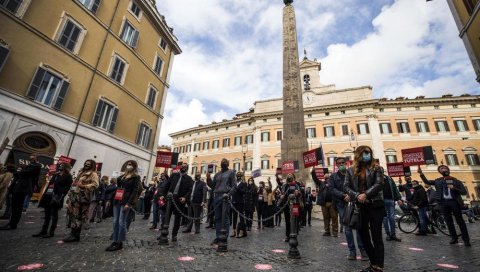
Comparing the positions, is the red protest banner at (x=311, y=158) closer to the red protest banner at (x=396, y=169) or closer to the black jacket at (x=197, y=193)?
the red protest banner at (x=396, y=169)

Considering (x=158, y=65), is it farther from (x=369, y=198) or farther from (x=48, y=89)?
(x=369, y=198)

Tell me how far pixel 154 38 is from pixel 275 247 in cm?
1863

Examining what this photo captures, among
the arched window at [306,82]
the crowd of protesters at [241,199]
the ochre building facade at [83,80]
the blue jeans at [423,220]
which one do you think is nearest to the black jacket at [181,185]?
the crowd of protesters at [241,199]

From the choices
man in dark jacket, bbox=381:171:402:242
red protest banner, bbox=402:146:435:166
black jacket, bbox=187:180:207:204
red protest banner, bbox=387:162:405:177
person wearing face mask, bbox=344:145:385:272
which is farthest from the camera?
red protest banner, bbox=387:162:405:177

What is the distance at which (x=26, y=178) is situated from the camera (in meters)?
5.38

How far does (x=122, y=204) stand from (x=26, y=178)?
3.07 m

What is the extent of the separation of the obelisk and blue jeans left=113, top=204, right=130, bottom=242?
1044cm

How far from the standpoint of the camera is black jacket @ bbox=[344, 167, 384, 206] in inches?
110

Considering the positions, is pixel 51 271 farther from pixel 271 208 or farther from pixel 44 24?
pixel 44 24

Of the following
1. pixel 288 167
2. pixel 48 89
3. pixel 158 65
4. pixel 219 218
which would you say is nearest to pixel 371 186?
pixel 219 218

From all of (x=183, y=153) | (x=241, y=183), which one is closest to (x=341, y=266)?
(x=241, y=183)

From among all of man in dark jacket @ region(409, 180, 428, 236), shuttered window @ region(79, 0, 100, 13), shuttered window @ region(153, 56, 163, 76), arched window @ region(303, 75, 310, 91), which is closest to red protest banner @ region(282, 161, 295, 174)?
man in dark jacket @ region(409, 180, 428, 236)

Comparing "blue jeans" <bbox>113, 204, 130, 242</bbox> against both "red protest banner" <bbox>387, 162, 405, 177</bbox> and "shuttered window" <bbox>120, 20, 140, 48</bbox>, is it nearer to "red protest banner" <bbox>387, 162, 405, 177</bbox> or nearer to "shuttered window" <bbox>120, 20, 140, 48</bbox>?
"red protest banner" <bbox>387, 162, 405, 177</bbox>

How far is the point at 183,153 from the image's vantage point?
1612 inches
